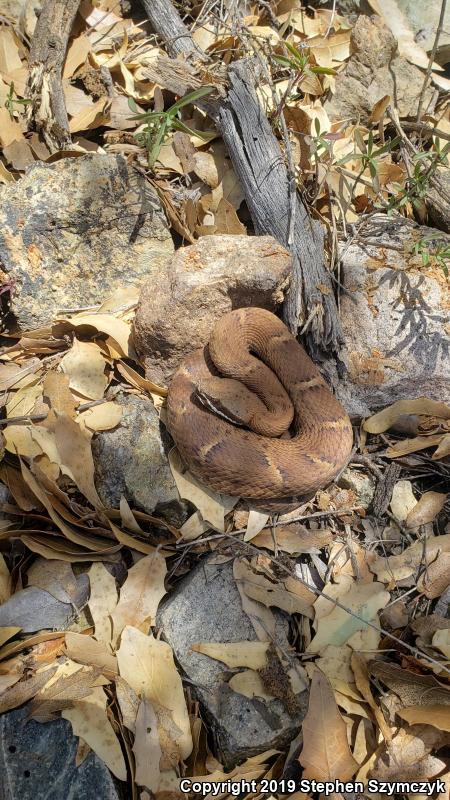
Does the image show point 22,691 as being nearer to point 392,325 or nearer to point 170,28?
point 392,325

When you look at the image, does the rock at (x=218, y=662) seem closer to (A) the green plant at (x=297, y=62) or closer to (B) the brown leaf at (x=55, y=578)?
(B) the brown leaf at (x=55, y=578)

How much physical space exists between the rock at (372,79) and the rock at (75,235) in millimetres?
1686

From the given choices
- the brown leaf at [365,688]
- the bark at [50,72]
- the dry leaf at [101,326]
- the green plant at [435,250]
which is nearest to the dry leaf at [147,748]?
the brown leaf at [365,688]

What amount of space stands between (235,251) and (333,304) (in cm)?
64

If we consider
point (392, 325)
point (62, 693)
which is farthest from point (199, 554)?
point (392, 325)

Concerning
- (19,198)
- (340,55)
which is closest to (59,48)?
(19,198)

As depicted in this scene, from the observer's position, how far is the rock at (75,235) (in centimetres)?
330

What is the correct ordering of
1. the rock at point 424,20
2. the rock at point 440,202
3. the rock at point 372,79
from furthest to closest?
the rock at point 424,20, the rock at point 372,79, the rock at point 440,202

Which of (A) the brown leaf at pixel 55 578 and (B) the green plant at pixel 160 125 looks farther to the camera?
(B) the green plant at pixel 160 125

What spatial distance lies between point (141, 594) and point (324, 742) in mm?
981

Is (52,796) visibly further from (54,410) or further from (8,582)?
(54,410)

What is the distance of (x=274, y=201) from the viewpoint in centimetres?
340

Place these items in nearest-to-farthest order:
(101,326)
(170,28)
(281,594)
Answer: (281,594), (101,326), (170,28)

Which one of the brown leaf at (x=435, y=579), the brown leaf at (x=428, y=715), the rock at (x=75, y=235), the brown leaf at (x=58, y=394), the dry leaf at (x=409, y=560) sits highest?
the rock at (x=75, y=235)
